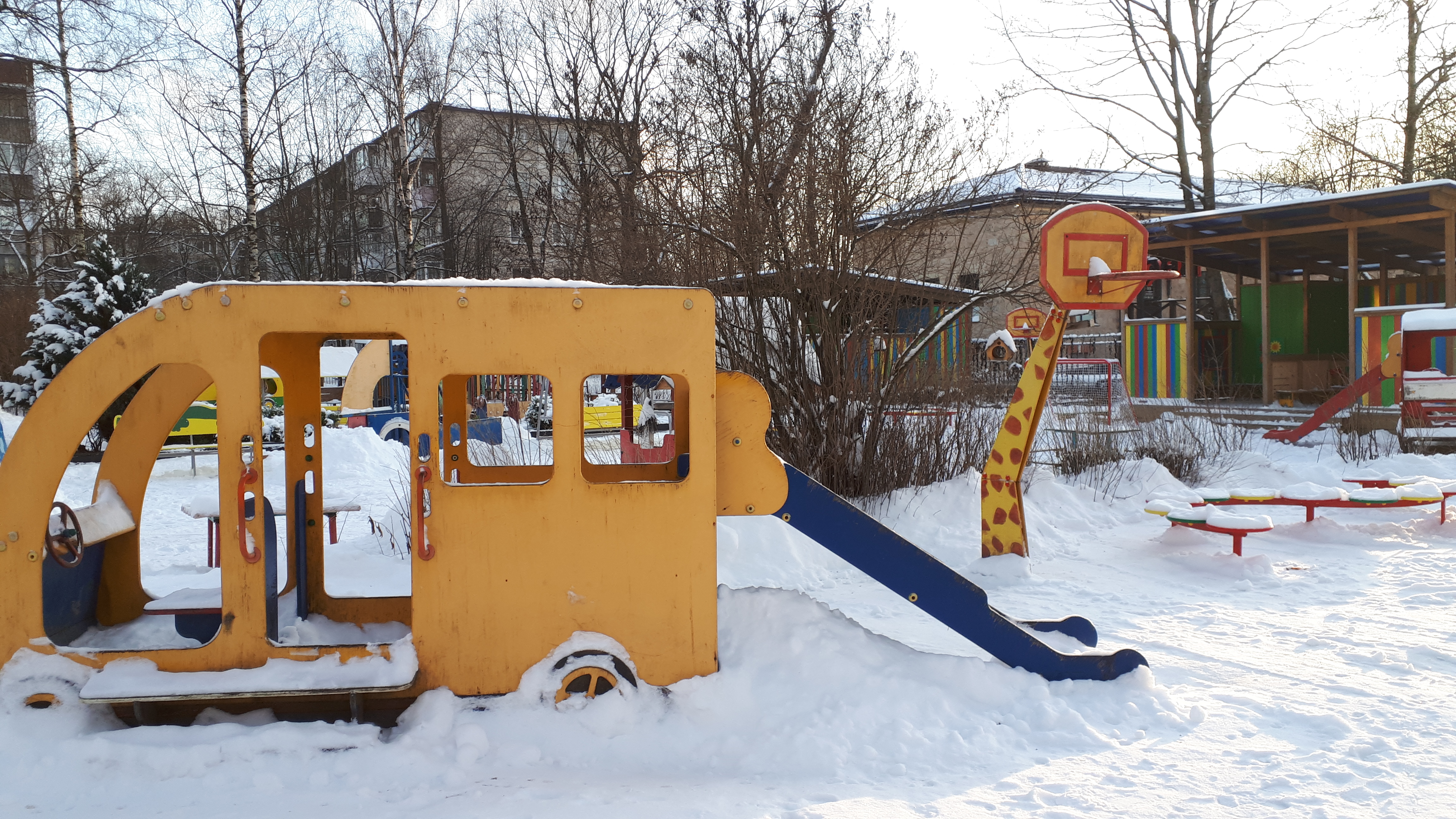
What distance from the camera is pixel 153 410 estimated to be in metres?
4.30

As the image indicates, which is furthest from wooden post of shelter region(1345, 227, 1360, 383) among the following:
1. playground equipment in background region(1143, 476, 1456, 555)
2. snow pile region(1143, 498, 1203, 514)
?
snow pile region(1143, 498, 1203, 514)

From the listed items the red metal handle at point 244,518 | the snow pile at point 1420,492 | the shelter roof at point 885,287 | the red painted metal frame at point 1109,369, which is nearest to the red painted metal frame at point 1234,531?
the snow pile at point 1420,492

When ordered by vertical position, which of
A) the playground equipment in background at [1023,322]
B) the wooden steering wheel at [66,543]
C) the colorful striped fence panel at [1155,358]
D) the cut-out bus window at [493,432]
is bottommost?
the wooden steering wheel at [66,543]

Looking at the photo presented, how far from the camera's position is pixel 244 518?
3.52 m

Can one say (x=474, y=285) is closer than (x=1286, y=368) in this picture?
Yes

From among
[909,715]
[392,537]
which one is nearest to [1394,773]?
[909,715]

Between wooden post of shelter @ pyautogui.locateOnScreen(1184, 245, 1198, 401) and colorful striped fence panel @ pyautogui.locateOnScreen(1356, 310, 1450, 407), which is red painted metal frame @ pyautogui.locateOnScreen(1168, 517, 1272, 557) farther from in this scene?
wooden post of shelter @ pyautogui.locateOnScreen(1184, 245, 1198, 401)

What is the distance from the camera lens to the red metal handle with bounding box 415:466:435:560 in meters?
3.46

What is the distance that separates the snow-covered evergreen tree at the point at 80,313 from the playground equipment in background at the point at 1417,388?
19.1 m

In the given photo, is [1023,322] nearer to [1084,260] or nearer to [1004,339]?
[1004,339]

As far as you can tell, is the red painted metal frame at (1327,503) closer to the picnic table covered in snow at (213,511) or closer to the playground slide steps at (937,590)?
A: the playground slide steps at (937,590)

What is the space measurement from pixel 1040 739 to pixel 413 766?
2.37 m

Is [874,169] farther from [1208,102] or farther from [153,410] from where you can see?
[1208,102]

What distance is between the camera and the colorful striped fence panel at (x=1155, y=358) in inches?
685
